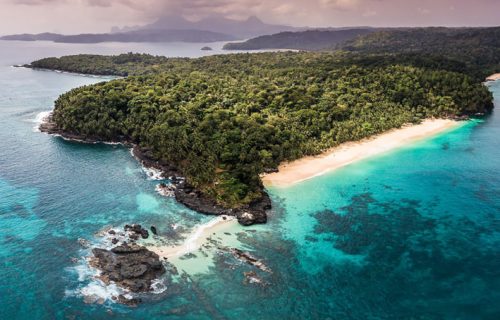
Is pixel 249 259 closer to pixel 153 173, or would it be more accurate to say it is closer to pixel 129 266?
pixel 129 266

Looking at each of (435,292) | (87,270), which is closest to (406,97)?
(435,292)

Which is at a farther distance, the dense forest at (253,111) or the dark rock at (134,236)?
the dense forest at (253,111)

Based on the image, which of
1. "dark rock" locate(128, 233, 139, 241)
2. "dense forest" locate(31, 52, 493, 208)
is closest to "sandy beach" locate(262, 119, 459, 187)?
"dense forest" locate(31, 52, 493, 208)

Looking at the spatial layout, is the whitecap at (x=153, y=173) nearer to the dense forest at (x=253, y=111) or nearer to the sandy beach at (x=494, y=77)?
the dense forest at (x=253, y=111)

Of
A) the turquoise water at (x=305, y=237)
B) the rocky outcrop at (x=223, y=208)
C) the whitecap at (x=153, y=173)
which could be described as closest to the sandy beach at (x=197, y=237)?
the rocky outcrop at (x=223, y=208)

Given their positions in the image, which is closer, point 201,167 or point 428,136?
point 201,167

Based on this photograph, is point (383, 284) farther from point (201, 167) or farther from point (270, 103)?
point (270, 103)

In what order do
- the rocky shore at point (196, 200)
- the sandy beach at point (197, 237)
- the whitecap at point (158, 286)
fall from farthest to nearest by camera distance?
the rocky shore at point (196, 200) → the sandy beach at point (197, 237) → the whitecap at point (158, 286)
